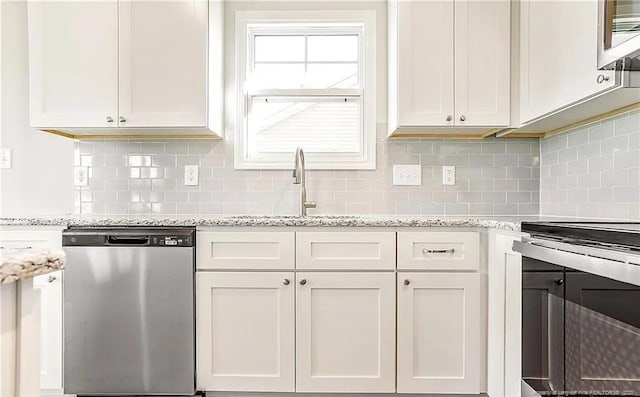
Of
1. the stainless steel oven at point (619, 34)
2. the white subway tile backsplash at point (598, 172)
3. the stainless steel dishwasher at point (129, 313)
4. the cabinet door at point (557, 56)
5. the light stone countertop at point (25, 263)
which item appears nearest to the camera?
the light stone countertop at point (25, 263)

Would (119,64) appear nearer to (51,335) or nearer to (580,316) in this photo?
(51,335)

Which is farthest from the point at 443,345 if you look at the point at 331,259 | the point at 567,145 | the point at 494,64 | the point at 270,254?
the point at 494,64

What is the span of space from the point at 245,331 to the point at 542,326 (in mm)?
1259

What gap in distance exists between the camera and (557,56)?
79.2 inches

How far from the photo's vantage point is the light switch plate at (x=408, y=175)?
2842 mm

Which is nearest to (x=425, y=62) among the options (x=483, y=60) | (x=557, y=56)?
(x=483, y=60)

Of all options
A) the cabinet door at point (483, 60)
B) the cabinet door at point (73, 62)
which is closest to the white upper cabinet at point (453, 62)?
the cabinet door at point (483, 60)

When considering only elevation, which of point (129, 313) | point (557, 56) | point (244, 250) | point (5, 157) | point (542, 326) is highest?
point (557, 56)

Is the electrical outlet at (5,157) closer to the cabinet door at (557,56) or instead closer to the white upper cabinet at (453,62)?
the white upper cabinet at (453,62)

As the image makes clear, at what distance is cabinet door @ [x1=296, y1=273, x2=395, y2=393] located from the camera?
7.29 ft

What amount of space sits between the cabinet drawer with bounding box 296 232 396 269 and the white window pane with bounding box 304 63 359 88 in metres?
1.10

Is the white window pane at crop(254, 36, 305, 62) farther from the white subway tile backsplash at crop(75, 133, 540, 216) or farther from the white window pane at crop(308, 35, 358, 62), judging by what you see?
the white subway tile backsplash at crop(75, 133, 540, 216)

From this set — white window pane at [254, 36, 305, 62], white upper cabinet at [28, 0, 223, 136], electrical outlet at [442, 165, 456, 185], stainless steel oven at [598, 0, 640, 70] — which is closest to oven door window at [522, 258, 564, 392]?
stainless steel oven at [598, 0, 640, 70]

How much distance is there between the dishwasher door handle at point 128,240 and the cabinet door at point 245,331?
0.97 ft
